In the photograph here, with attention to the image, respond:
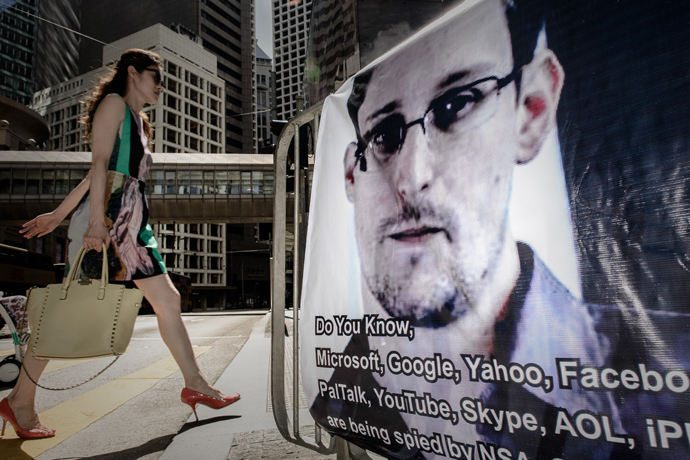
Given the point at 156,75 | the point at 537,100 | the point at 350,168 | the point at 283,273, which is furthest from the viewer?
the point at 156,75

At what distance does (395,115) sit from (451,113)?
0.24m

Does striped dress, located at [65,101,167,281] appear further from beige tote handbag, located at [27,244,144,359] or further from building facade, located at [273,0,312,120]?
building facade, located at [273,0,312,120]

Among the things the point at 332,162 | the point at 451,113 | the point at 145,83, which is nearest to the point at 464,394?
the point at 451,113

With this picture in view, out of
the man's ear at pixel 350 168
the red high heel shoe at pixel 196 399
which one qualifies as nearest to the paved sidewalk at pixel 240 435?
the red high heel shoe at pixel 196 399

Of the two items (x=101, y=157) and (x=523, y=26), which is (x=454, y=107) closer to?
(x=523, y=26)

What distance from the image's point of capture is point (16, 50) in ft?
250

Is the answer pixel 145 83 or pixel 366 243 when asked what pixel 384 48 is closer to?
pixel 145 83

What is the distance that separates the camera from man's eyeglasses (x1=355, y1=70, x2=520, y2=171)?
3.96 ft

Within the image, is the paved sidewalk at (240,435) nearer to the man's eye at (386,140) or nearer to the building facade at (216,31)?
the man's eye at (386,140)

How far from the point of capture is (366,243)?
1.56m

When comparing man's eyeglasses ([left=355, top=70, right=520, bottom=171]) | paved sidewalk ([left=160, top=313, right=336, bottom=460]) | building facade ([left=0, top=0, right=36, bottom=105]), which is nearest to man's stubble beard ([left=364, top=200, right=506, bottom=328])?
man's eyeglasses ([left=355, top=70, right=520, bottom=171])

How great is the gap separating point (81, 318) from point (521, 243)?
202cm

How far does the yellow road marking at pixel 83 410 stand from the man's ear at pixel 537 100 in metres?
2.49

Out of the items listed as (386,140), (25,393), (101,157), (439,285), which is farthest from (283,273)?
(25,393)
